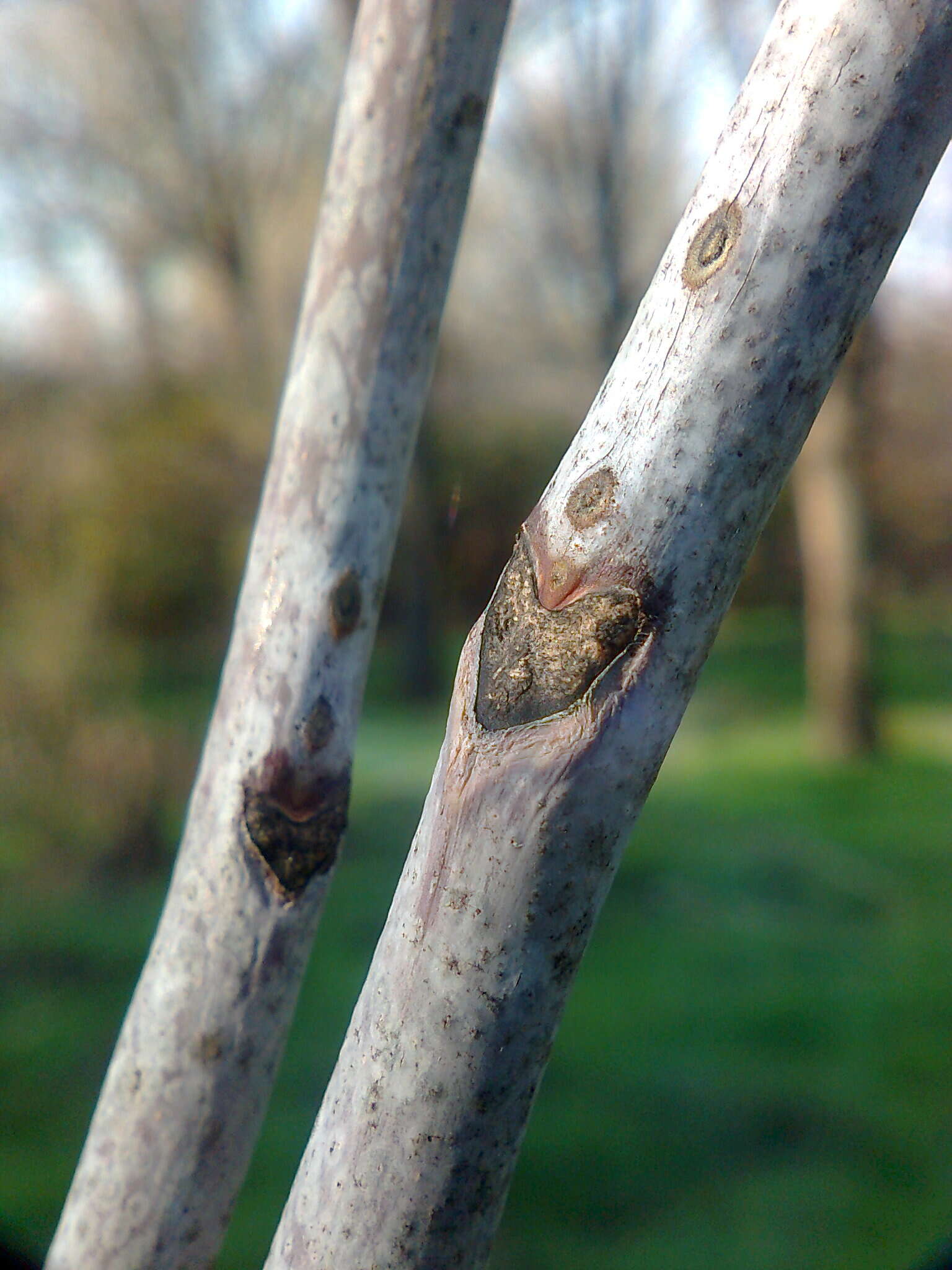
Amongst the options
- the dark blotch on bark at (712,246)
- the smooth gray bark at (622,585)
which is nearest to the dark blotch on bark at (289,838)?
the smooth gray bark at (622,585)

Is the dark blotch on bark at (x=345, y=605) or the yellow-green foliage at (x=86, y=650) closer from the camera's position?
the dark blotch on bark at (x=345, y=605)

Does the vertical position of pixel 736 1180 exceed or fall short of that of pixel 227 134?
it falls short

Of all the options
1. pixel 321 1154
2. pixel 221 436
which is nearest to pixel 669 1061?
pixel 321 1154

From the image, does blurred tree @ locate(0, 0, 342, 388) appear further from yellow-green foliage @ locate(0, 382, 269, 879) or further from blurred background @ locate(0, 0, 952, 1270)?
yellow-green foliage @ locate(0, 382, 269, 879)

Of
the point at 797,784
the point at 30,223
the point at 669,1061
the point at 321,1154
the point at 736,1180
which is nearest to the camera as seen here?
the point at 321,1154

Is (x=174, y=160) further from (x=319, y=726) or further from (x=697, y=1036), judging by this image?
(x=319, y=726)

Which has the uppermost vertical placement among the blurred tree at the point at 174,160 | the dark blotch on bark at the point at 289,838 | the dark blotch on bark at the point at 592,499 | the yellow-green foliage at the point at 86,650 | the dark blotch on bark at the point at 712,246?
the blurred tree at the point at 174,160

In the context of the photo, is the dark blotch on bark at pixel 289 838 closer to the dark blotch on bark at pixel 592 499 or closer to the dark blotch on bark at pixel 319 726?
the dark blotch on bark at pixel 319 726

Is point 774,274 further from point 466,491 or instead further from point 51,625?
point 466,491

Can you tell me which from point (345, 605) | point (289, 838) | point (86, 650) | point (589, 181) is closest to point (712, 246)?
point (345, 605)
